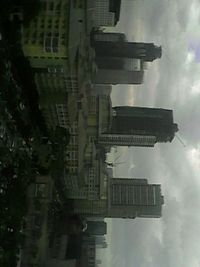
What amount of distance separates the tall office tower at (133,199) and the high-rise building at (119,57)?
19.4 meters

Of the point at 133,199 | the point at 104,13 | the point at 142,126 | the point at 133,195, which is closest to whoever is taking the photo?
the point at 104,13

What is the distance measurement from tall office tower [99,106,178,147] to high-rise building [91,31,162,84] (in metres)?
6.90

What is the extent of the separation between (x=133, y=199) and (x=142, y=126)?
41.2 feet

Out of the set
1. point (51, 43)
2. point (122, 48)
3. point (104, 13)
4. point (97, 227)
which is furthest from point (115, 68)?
point (51, 43)

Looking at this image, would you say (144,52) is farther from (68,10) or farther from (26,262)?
(26,262)

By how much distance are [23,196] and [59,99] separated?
14.8m

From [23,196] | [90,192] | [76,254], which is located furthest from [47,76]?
[90,192]

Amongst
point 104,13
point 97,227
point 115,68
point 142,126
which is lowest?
point 97,227

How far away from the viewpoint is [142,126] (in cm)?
7506

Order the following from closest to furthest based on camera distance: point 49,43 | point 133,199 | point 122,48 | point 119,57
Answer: point 49,43 → point 122,48 → point 119,57 → point 133,199

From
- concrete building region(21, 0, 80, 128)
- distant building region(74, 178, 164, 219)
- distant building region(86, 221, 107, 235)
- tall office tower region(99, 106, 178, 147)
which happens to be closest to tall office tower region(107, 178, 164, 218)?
distant building region(74, 178, 164, 219)

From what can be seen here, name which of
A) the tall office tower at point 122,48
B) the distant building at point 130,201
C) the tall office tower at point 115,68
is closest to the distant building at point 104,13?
the tall office tower at point 122,48

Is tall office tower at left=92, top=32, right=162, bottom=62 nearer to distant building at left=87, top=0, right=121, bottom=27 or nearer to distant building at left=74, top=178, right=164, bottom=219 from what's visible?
distant building at left=87, top=0, right=121, bottom=27

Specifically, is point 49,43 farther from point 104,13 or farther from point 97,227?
point 97,227
